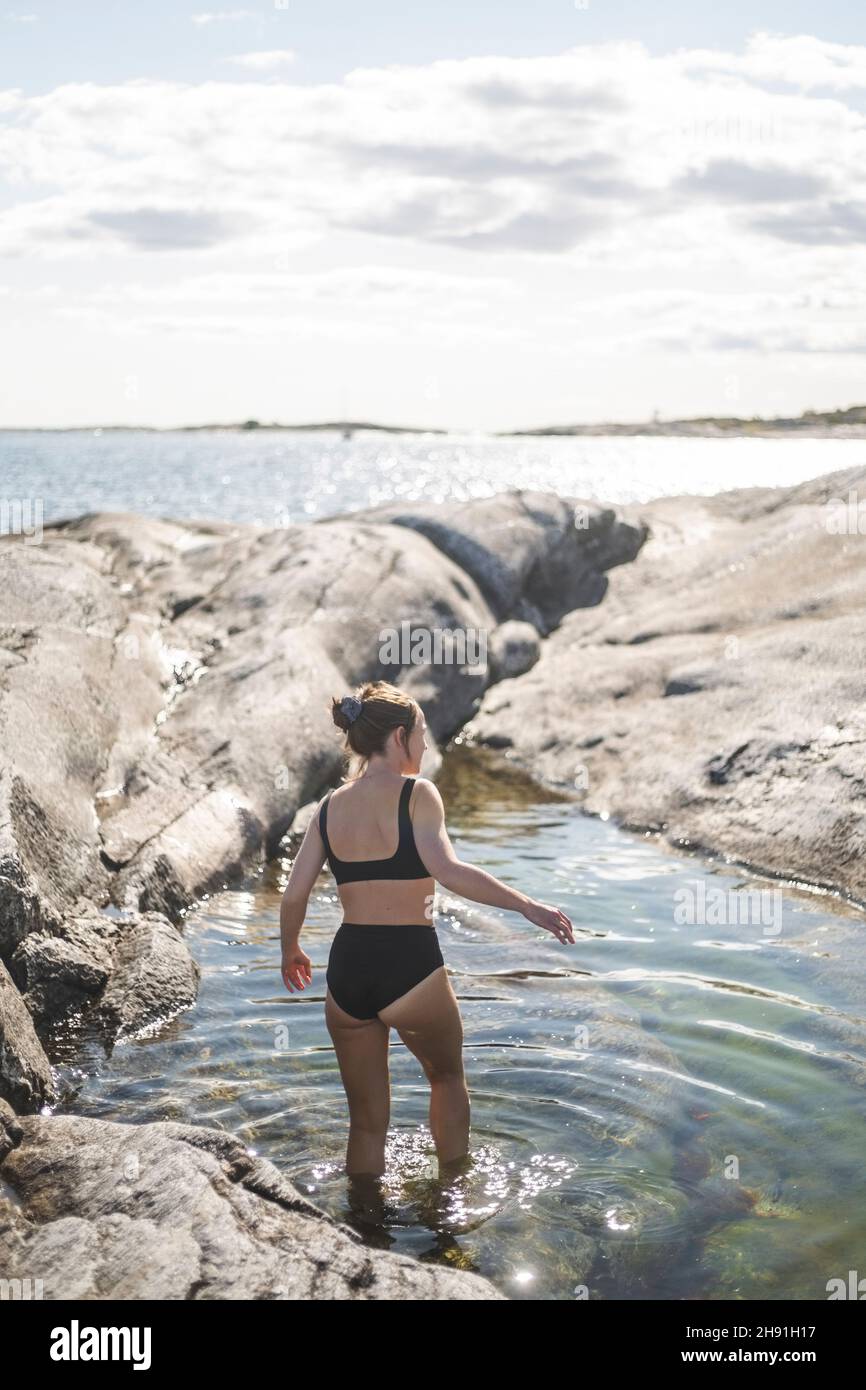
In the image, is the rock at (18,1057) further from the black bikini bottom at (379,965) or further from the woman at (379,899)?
the black bikini bottom at (379,965)

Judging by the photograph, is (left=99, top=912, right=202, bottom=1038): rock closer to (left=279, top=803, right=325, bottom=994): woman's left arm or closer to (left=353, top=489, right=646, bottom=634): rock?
(left=279, top=803, right=325, bottom=994): woman's left arm

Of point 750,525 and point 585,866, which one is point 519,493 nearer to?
point 750,525

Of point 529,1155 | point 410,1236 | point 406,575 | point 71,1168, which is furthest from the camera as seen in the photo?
point 406,575

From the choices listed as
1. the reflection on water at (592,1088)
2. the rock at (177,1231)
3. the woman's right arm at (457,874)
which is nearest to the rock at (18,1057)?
the reflection on water at (592,1088)

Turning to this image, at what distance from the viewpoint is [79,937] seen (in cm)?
974

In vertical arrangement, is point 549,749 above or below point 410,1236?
above

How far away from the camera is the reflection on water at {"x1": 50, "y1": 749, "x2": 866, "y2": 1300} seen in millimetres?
6602

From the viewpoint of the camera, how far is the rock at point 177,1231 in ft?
17.0

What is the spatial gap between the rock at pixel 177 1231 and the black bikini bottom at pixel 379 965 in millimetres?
954

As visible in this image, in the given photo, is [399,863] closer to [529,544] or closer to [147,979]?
[147,979]

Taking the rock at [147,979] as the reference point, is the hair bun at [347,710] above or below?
above

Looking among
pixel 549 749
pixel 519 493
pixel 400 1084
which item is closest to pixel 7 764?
pixel 400 1084

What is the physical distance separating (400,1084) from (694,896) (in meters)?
4.59

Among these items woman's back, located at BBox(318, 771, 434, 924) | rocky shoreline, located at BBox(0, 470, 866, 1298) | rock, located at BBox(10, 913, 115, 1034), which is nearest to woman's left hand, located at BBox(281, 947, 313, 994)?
woman's back, located at BBox(318, 771, 434, 924)
